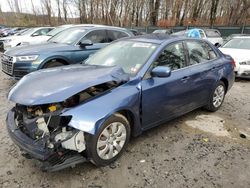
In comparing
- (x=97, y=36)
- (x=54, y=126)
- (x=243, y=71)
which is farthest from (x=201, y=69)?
(x=243, y=71)

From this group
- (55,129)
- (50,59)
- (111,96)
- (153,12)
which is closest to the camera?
(55,129)

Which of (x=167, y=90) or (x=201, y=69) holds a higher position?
(x=201, y=69)

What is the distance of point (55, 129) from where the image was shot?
2715mm

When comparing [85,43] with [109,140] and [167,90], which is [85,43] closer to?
[167,90]

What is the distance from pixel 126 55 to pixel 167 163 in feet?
5.91

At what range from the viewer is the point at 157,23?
3319cm

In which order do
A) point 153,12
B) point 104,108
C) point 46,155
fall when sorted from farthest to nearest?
point 153,12 → point 104,108 → point 46,155

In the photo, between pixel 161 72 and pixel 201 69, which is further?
pixel 201 69

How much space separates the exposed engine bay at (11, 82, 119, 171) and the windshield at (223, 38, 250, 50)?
7820 mm

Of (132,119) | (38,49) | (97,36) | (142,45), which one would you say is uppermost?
(142,45)

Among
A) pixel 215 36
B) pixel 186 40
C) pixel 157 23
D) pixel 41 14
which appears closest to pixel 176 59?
pixel 186 40

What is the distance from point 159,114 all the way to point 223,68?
2154 mm

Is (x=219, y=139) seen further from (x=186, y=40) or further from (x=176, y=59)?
(x=186, y=40)

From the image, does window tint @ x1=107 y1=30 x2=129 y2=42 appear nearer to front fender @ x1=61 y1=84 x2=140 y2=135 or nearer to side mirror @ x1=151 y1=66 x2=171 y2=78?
side mirror @ x1=151 y1=66 x2=171 y2=78
